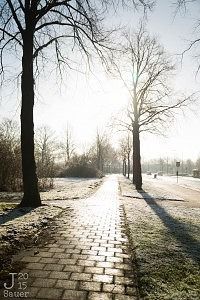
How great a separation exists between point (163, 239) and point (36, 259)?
2.83m

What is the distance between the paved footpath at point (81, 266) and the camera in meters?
3.62

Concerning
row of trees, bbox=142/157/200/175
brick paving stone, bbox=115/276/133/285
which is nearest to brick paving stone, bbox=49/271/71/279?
brick paving stone, bbox=115/276/133/285

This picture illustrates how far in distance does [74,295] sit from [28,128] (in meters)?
7.55

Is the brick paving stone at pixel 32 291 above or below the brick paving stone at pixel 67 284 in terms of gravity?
above

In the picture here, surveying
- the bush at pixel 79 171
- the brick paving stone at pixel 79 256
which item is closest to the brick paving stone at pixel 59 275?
the brick paving stone at pixel 79 256

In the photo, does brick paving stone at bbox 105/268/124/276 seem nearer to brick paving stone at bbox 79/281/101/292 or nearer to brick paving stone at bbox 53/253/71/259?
brick paving stone at bbox 79/281/101/292

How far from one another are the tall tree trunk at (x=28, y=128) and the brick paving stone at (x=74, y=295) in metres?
6.95

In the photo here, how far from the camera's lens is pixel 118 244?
5.91m

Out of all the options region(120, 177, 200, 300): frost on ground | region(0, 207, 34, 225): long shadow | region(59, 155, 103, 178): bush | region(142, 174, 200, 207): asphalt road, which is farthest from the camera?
region(59, 155, 103, 178): bush

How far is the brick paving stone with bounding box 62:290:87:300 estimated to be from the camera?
136 inches

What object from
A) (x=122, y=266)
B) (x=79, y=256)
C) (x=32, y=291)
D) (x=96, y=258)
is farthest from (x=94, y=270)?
(x=32, y=291)

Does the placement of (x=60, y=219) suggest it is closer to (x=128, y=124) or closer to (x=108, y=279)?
(x=108, y=279)

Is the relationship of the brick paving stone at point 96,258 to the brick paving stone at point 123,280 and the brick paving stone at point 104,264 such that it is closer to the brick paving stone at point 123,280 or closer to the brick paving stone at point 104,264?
the brick paving stone at point 104,264

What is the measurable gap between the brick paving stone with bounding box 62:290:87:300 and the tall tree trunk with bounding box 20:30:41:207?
274 inches
